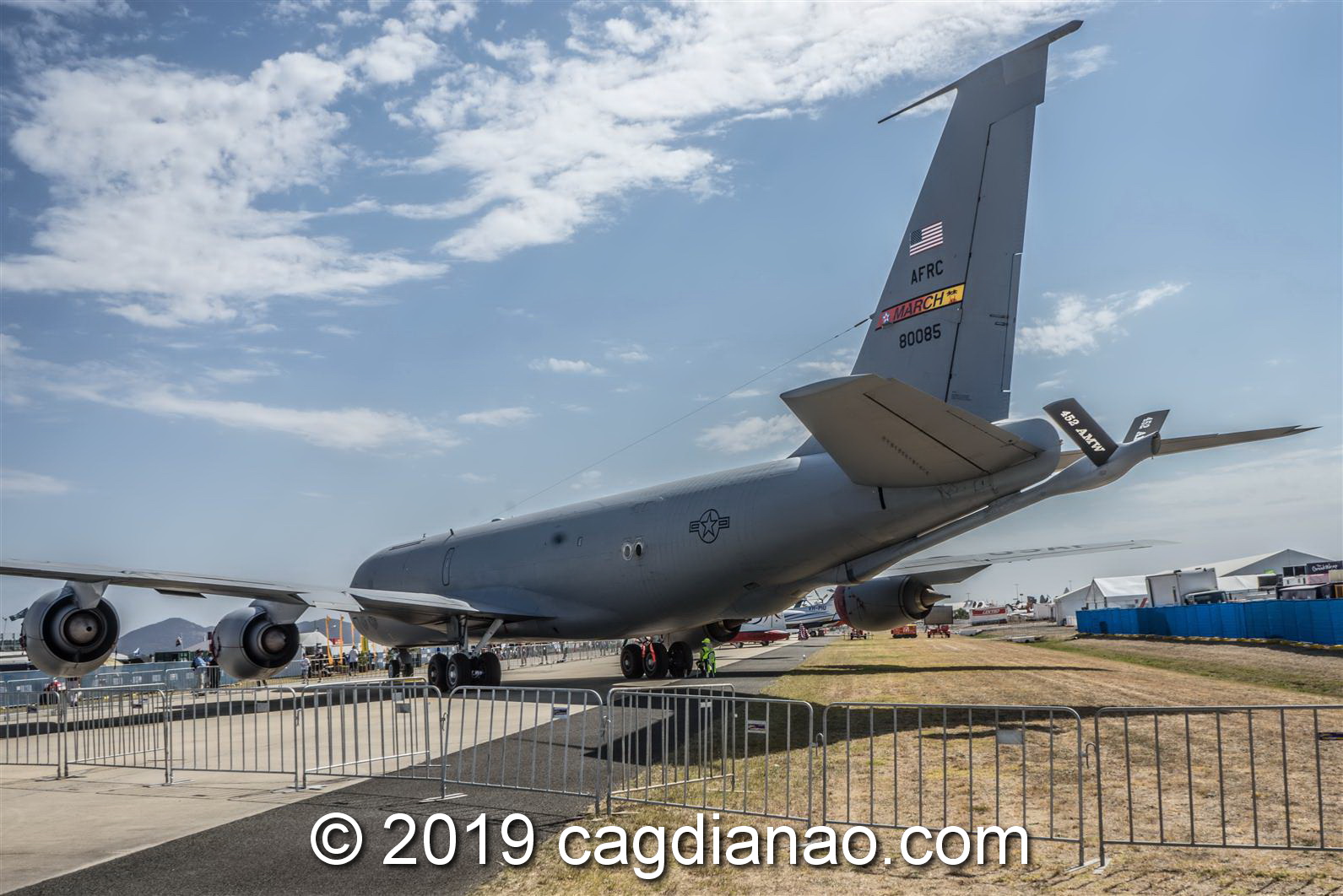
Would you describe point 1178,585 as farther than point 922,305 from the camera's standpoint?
Yes

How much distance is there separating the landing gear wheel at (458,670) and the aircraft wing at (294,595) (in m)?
1.00

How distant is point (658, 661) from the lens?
22.8 m

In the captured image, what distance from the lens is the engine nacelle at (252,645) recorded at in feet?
57.7

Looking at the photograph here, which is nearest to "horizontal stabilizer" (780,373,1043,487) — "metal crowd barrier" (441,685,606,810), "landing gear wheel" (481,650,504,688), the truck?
"metal crowd barrier" (441,685,606,810)

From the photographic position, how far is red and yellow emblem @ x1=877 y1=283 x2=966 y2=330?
1376cm

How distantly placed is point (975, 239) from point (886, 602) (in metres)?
8.90

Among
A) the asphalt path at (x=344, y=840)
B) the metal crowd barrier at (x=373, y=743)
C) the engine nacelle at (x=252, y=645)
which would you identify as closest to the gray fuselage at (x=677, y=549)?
the engine nacelle at (x=252, y=645)

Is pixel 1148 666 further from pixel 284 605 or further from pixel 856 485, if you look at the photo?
pixel 284 605

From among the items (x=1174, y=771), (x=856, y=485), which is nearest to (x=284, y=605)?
(x=856, y=485)

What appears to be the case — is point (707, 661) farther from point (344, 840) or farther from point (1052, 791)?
point (1052, 791)

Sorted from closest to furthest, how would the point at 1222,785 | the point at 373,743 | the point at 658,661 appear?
the point at 1222,785, the point at 373,743, the point at 658,661

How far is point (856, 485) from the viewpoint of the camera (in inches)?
539

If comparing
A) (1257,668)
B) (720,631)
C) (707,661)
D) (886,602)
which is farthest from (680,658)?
(1257,668)

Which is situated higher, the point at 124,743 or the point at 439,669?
the point at 124,743
